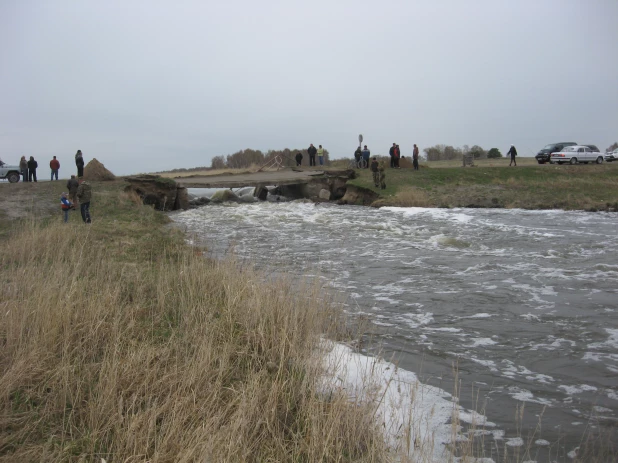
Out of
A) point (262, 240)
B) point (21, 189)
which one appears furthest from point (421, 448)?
point (21, 189)

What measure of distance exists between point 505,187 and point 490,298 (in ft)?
74.2

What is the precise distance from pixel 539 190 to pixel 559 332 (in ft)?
78.3

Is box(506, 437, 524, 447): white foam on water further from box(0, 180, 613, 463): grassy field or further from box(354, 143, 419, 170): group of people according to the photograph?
box(354, 143, 419, 170): group of people

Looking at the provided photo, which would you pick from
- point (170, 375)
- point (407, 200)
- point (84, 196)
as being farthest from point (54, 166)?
point (170, 375)

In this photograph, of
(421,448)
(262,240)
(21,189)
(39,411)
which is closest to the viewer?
(421,448)

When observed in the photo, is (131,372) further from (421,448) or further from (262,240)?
(262,240)

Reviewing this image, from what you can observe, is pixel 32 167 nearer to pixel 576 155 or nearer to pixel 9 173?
pixel 9 173

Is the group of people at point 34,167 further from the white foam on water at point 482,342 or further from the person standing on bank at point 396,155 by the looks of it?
the white foam on water at point 482,342

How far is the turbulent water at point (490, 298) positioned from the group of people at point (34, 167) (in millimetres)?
13027

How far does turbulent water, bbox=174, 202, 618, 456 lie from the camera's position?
5.23 metres

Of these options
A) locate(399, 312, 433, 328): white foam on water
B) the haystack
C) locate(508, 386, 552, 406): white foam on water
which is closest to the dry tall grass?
locate(399, 312, 433, 328): white foam on water

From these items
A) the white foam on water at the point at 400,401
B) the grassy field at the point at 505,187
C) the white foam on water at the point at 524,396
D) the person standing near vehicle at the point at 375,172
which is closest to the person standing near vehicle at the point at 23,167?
the grassy field at the point at 505,187

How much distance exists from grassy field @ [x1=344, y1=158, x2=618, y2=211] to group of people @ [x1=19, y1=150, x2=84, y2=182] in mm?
17286

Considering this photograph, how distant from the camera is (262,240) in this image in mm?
16875
